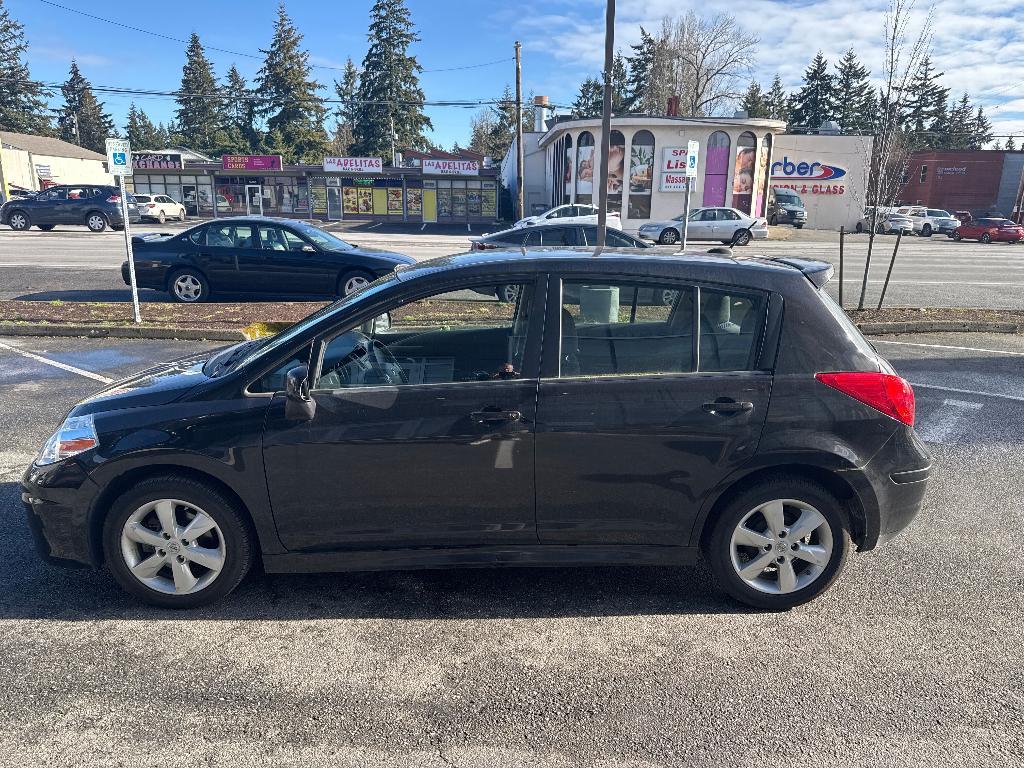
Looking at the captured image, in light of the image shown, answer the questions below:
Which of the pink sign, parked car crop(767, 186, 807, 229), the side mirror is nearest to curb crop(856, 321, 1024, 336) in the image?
the side mirror

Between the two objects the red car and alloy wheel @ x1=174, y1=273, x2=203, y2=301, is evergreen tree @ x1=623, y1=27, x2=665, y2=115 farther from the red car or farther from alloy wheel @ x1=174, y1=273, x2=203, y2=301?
alloy wheel @ x1=174, y1=273, x2=203, y2=301

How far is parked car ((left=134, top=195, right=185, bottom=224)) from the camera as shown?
1549 inches

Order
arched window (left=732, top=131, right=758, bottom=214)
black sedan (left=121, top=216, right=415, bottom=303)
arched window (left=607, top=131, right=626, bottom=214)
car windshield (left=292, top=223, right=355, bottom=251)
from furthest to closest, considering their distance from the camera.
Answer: arched window (left=732, top=131, right=758, bottom=214) < arched window (left=607, top=131, right=626, bottom=214) < car windshield (left=292, top=223, right=355, bottom=251) < black sedan (left=121, top=216, right=415, bottom=303)

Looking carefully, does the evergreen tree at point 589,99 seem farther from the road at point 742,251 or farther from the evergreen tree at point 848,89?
the road at point 742,251

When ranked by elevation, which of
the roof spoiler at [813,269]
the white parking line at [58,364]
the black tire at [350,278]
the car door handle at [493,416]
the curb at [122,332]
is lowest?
the white parking line at [58,364]

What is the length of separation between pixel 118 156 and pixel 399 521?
8.91 meters

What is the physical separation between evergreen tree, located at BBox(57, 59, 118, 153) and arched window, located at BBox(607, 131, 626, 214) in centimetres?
7822

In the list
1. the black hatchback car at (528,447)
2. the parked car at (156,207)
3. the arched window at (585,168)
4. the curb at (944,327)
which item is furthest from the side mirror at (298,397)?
the parked car at (156,207)

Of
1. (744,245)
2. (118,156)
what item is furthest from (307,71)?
(118,156)

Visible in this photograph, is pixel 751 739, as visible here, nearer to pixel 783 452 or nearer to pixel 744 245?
pixel 783 452

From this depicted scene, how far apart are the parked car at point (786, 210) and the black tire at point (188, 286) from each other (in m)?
35.3

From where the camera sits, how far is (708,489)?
3338 mm

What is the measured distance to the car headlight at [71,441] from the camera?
3328 millimetres

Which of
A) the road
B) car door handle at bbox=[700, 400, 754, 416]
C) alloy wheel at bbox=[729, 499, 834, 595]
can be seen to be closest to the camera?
car door handle at bbox=[700, 400, 754, 416]
